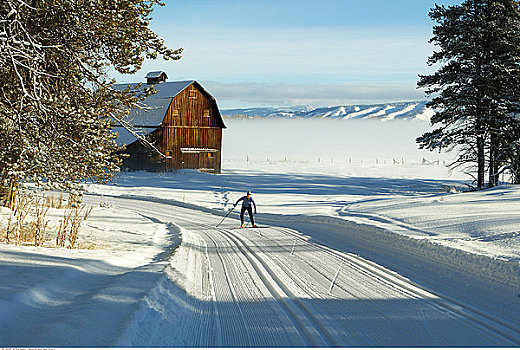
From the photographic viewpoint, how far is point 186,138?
4800 cm

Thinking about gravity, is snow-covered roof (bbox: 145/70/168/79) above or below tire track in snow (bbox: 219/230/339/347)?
above

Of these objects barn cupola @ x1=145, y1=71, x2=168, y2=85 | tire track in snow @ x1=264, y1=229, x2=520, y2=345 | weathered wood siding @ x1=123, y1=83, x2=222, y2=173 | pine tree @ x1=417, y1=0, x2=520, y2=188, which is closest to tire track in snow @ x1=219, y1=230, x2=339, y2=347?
tire track in snow @ x1=264, y1=229, x2=520, y2=345

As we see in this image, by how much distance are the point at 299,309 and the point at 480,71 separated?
29753 millimetres

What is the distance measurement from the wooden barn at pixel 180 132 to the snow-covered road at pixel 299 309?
3706 cm

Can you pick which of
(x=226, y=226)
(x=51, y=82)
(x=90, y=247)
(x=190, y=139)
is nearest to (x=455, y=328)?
(x=90, y=247)

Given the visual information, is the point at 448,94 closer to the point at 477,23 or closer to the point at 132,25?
the point at 477,23

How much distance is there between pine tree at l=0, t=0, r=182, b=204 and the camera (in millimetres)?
10469

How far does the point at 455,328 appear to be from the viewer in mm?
6242

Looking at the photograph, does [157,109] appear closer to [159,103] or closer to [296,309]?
[159,103]

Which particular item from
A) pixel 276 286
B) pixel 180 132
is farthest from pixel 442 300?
pixel 180 132

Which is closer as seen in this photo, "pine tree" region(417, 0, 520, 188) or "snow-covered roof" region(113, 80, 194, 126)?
"pine tree" region(417, 0, 520, 188)

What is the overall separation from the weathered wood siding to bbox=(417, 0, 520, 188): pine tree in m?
22.9

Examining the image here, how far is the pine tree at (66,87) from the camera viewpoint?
10.5m

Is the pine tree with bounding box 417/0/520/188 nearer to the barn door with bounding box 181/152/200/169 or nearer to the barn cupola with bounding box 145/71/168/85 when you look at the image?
the barn door with bounding box 181/152/200/169
